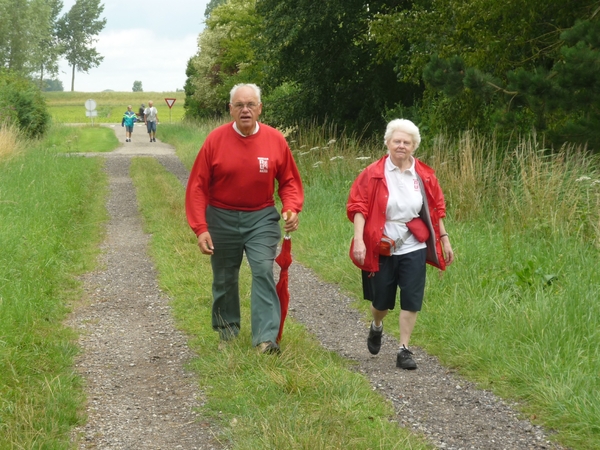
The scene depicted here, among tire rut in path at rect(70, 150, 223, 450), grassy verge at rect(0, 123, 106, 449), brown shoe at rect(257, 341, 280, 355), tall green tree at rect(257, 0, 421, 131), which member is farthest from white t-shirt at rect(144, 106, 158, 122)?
brown shoe at rect(257, 341, 280, 355)

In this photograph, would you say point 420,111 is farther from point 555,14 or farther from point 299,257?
point 299,257

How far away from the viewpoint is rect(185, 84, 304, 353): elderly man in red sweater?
19.2 ft

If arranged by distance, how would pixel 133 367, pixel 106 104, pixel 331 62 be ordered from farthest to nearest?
pixel 106 104
pixel 331 62
pixel 133 367

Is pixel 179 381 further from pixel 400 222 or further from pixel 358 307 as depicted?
pixel 358 307

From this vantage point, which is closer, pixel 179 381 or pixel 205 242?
pixel 179 381

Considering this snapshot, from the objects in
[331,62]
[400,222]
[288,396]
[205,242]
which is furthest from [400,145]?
[331,62]

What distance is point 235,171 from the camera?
5879 mm

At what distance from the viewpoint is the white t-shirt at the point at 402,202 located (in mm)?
5871

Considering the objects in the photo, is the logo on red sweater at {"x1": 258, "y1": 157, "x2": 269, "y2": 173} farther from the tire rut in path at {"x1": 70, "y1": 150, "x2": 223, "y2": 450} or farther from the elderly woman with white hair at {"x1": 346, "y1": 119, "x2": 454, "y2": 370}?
the tire rut in path at {"x1": 70, "y1": 150, "x2": 223, "y2": 450}

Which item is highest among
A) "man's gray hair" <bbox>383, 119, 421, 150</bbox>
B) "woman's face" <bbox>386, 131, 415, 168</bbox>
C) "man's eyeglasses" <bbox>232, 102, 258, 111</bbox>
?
"man's eyeglasses" <bbox>232, 102, 258, 111</bbox>

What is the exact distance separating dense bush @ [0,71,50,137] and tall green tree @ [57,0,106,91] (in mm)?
102823

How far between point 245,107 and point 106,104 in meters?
96.6

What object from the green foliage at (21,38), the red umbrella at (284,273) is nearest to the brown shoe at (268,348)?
the red umbrella at (284,273)

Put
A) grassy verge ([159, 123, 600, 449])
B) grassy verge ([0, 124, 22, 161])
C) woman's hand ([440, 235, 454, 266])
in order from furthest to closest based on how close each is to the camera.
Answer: grassy verge ([0, 124, 22, 161]), woman's hand ([440, 235, 454, 266]), grassy verge ([159, 123, 600, 449])
